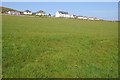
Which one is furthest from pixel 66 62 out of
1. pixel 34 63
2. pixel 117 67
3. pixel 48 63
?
pixel 117 67

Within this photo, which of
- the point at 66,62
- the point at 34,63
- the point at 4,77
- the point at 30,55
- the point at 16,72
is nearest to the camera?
the point at 4,77

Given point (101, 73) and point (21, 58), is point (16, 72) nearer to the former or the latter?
point (21, 58)

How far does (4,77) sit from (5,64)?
190 centimetres

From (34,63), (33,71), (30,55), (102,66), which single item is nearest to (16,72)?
(33,71)

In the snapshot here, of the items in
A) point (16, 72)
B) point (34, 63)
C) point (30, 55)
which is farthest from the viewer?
point (30, 55)

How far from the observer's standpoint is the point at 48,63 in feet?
38.4

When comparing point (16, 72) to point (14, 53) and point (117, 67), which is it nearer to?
point (14, 53)

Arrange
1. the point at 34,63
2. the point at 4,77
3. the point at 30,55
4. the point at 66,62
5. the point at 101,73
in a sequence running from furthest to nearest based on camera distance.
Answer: the point at 30,55 < the point at 66,62 < the point at 34,63 < the point at 101,73 < the point at 4,77

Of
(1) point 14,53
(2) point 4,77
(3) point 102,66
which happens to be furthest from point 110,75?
(1) point 14,53

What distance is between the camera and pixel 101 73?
34.1 feet

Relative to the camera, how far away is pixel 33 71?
32.7 feet

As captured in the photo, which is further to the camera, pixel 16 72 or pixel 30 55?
pixel 30 55

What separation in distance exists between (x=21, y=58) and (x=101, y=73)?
4.38 m

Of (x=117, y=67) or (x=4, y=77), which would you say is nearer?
(x=4, y=77)
